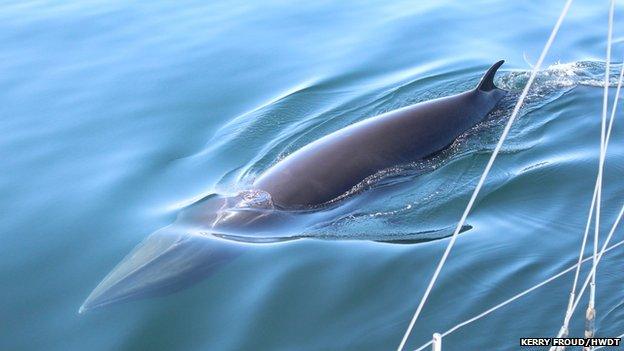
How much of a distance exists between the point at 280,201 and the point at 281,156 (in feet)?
5.76

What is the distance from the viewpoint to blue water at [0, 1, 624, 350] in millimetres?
6945

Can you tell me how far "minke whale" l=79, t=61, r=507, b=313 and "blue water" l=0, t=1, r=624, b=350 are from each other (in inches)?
7.4

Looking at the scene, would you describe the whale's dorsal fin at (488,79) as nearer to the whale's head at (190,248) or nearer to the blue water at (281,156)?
the blue water at (281,156)

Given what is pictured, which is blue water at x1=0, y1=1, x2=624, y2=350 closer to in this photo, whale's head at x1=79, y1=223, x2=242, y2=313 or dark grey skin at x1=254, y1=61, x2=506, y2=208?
whale's head at x1=79, y1=223, x2=242, y2=313

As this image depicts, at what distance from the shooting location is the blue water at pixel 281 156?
695 centimetres

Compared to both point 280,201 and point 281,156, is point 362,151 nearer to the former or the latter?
point 280,201

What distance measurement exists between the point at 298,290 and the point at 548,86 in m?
6.07

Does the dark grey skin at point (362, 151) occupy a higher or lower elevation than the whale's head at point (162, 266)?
higher

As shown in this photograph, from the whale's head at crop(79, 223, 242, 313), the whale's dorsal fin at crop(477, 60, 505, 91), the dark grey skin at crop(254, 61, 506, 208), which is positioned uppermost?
the whale's dorsal fin at crop(477, 60, 505, 91)

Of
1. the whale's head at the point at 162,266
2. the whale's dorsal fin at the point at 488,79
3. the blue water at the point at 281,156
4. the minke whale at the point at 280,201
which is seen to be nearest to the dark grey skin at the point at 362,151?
the minke whale at the point at 280,201

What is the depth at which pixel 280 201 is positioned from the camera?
339 inches

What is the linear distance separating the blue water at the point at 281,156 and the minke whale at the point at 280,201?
0.61ft

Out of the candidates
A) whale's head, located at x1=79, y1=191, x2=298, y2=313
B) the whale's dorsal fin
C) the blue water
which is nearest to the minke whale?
whale's head, located at x1=79, y1=191, x2=298, y2=313

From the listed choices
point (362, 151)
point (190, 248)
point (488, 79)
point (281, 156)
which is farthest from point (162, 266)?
point (488, 79)
